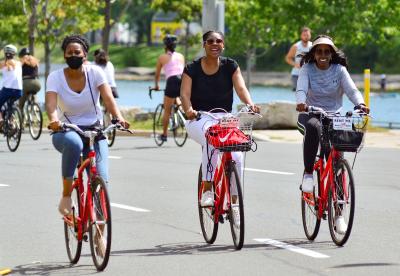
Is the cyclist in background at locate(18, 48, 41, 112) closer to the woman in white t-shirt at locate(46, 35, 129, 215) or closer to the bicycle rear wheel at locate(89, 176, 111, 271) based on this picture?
the woman in white t-shirt at locate(46, 35, 129, 215)

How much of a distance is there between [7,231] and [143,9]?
115 meters

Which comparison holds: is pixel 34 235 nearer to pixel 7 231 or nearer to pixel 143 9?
pixel 7 231

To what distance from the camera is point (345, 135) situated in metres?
8.84

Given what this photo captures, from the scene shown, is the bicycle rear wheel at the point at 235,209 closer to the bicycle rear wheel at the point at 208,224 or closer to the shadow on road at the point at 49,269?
the bicycle rear wheel at the point at 208,224

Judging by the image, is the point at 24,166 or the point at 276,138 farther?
the point at 276,138

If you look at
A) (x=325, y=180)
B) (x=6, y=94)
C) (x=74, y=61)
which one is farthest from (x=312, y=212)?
(x=6, y=94)

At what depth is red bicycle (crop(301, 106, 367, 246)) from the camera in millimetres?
8812

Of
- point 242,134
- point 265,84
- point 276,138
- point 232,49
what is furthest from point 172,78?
point 265,84

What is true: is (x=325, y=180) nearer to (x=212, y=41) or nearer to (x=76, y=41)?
(x=212, y=41)

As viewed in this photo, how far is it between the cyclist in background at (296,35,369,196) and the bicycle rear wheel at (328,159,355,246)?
0.35 m

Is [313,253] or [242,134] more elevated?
[242,134]

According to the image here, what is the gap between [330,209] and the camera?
896 centimetres

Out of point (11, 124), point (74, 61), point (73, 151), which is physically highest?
point (74, 61)

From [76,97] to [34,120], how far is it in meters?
13.2
